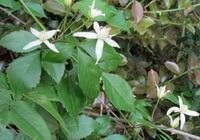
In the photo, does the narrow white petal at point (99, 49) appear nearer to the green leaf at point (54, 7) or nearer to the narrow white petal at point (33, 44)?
the narrow white petal at point (33, 44)

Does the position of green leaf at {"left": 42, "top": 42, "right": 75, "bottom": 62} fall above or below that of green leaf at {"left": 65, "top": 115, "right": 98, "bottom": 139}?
above

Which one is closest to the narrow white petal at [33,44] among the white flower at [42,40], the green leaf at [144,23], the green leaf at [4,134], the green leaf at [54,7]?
the white flower at [42,40]

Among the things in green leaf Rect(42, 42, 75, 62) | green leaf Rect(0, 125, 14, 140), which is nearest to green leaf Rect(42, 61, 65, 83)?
green leaf Rect(42, 42, 75, 62)

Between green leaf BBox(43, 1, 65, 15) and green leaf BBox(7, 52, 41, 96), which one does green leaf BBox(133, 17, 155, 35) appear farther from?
green leaf BBox(7, 52, 41, 96)

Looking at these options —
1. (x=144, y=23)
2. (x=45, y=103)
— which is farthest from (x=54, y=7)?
(x=45, y=103)

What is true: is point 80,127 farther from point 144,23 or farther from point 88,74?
point 144,23

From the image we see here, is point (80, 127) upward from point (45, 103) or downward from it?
downward

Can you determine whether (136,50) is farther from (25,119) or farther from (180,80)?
(25,119)
